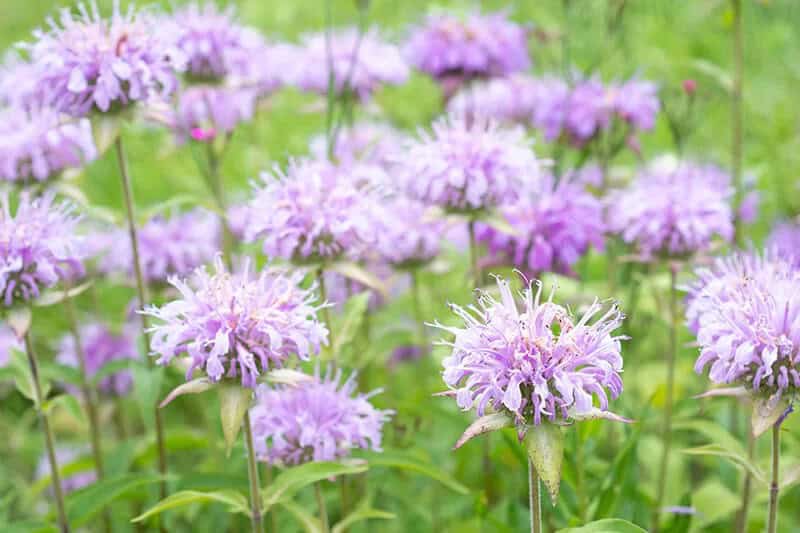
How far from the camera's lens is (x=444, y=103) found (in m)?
3.28

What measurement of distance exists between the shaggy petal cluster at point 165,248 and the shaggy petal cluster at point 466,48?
3.15ft

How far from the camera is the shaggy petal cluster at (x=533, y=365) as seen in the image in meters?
1.36

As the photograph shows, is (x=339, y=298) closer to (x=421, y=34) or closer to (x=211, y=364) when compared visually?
(x=421, y=34)

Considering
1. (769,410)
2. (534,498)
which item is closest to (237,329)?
(534,498)

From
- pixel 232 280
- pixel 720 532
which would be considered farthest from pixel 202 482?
pixel 720 532

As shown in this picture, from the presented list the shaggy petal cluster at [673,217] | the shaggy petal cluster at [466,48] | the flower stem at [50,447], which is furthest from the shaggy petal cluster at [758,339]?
the shaggy petal cluster at [466,48]

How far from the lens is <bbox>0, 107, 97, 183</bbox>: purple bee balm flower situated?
240cm

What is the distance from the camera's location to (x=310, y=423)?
185 centimetres

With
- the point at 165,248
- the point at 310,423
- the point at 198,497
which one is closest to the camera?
the point at 198,497

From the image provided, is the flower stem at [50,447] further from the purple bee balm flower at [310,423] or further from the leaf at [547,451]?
the leaf at [547,451]

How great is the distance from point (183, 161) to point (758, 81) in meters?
2.93

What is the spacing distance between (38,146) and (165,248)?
516mm

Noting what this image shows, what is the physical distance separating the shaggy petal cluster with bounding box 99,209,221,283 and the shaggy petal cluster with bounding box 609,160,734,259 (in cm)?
128

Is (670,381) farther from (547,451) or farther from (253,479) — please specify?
(253,479)
